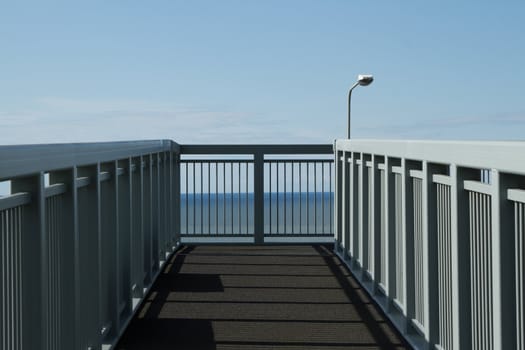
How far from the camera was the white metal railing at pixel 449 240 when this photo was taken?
439 centimetres

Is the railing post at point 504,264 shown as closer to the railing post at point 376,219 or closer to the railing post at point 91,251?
the railing post at point 91,251

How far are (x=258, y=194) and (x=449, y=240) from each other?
8.03m

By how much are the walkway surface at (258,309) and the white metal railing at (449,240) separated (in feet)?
1.28

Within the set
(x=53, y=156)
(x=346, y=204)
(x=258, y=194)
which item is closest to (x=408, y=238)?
(x=53, y=156)

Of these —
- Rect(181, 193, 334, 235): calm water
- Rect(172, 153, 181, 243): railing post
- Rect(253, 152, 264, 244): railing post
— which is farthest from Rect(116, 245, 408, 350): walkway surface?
Rect(253, 152, 264, 244): railing post

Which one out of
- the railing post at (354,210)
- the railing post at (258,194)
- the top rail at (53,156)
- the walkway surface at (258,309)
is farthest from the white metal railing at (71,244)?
the railing post at (258,194)

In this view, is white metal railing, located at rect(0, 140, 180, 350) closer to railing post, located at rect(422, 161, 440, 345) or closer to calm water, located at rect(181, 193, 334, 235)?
railing post, located at rect(422, 161, 440, 345)

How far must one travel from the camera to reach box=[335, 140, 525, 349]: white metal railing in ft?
14.4

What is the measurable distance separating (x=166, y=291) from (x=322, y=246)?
183 inches

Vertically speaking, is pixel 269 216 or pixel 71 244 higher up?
pixel 71 244

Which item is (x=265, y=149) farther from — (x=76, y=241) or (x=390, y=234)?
(x=76, y=241)

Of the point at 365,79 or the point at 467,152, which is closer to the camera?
the point at 467,152

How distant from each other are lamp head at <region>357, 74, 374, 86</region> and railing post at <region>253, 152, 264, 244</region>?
216 centimetres

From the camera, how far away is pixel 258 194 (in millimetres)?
13570
